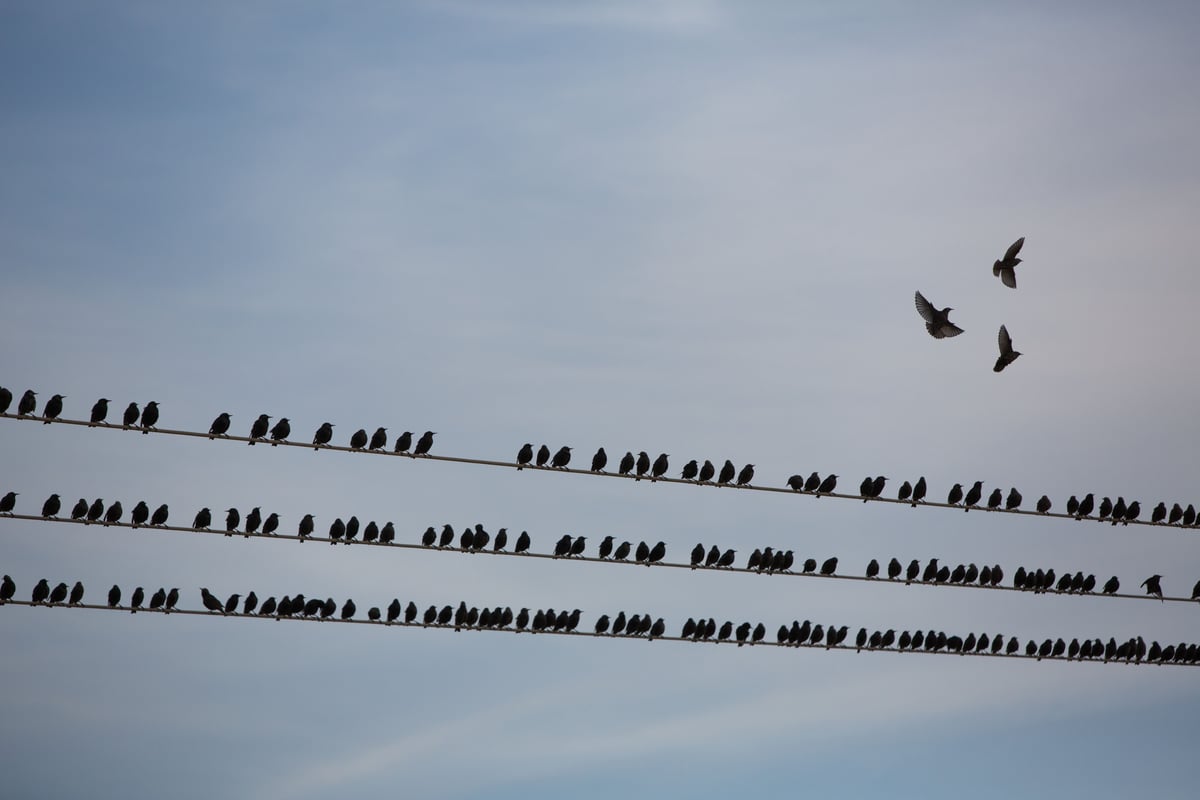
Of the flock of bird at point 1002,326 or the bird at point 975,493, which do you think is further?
the bird at point 975,493

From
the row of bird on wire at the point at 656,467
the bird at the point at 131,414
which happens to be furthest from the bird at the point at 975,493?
the bird at the point at 131,414

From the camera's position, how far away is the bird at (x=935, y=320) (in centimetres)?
2884

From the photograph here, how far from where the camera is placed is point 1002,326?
28.7m

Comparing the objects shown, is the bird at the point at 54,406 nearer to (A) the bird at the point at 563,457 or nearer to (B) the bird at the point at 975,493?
(A) the bird at the point at 563,457

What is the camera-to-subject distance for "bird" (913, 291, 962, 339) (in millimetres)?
28844

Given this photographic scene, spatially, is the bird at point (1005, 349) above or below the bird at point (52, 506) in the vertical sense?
above

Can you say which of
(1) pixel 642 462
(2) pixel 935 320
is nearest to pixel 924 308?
(2) pixel 935 320

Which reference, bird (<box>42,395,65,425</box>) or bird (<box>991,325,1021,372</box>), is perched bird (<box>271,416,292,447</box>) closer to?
bird (<box>42,395,65,425</box>)

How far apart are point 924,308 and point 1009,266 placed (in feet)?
6.12

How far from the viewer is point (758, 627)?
4284 cm

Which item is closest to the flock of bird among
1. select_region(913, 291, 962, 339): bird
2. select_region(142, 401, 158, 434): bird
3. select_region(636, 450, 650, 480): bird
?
select_region(913, 291, 962, 339): bird

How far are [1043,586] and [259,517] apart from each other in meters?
18.5

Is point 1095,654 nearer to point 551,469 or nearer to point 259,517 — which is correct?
point 551,469

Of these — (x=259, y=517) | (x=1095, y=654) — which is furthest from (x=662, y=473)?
(x=1095, y=654)
